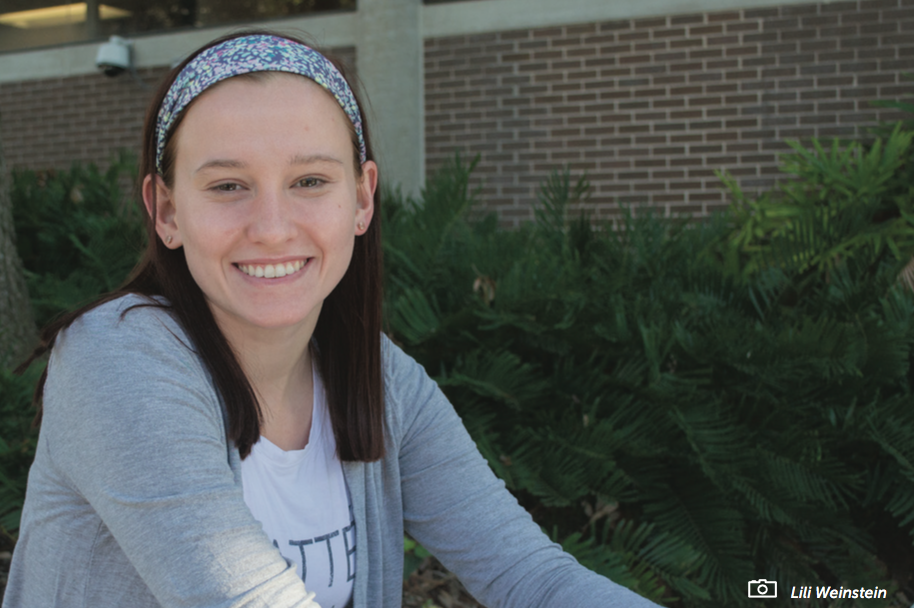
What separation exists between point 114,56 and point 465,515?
307 inches

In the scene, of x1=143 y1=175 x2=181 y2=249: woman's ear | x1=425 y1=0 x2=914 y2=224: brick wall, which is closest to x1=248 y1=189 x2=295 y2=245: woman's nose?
x1=143 y1=175 x2=181 y2=249: woman's ear

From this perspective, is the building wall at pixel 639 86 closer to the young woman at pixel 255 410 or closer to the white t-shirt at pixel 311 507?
the young woman at pixel 255 410

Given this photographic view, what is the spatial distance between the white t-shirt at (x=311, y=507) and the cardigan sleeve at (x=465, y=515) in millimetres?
157

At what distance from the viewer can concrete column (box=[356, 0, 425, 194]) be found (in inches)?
277

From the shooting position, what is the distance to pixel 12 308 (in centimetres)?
304

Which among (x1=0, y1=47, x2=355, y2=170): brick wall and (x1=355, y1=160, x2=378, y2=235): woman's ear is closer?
(x1=355, y1=160, x2=378, y2=235): woman's ear

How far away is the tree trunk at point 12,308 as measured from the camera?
2990 millimetres

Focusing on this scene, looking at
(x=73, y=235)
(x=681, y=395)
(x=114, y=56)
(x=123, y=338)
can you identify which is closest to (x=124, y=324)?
(x=123, y=338)

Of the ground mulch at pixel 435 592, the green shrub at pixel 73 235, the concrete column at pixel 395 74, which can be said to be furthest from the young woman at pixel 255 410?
the concrete column at pixel 395 74

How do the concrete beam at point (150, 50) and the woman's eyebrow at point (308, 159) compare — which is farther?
the concrete beam at point (150, 50)

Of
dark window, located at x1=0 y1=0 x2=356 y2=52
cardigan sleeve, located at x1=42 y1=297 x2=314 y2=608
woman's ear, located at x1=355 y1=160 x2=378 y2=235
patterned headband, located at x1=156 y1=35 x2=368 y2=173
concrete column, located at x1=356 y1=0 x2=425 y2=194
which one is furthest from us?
dark window, located at x1=0 y1=0 x2=356 y2=52

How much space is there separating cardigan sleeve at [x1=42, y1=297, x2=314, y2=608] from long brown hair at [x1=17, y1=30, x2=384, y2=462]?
0.12 meters

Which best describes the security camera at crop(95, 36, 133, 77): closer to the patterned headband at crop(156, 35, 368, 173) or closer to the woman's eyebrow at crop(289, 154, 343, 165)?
the patterned headband at crop(156, 35, 368, 173)

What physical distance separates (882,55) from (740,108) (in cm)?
108
